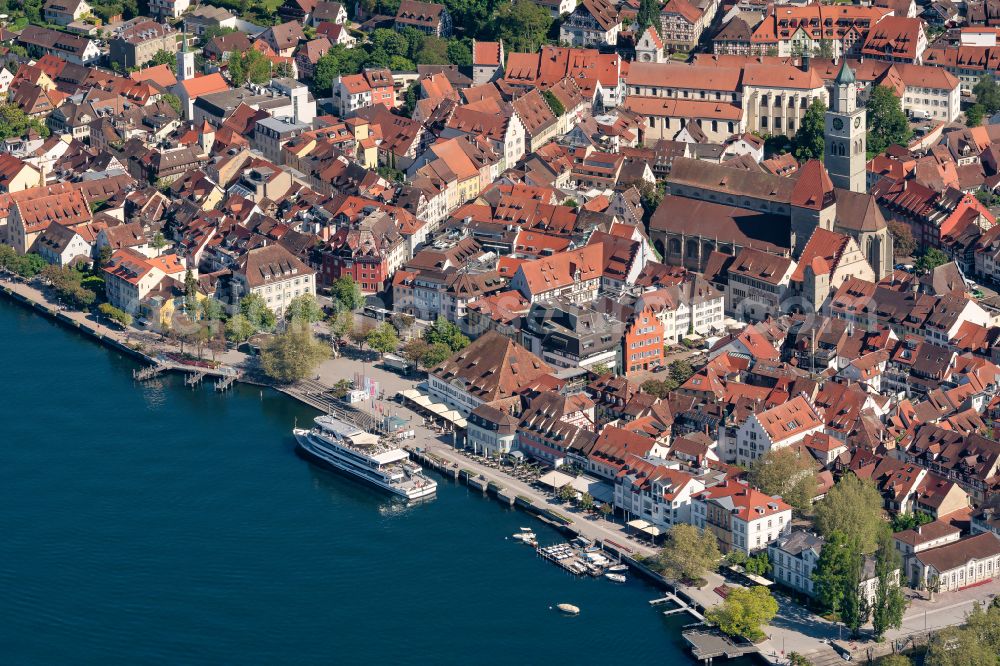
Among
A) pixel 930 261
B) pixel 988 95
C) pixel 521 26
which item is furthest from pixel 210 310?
pixel 988 95

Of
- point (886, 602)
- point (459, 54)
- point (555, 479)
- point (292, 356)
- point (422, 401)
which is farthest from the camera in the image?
point (459, 54)

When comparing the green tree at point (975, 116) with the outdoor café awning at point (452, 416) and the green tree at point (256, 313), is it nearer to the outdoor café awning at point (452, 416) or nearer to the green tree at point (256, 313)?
the outdoor café awning at point (452, 416)

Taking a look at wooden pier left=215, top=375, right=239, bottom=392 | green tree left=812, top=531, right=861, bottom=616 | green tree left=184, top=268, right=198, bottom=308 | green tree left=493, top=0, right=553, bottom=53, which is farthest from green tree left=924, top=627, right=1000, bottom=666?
green tree left=493, top=0, right=553, bottom=53

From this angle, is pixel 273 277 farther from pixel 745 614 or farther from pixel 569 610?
pixel 745 614

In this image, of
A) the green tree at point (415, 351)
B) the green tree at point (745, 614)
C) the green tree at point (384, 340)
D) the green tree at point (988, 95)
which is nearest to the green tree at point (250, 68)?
the green tree at point (384, 340)

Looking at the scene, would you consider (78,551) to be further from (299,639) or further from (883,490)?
(883,490)

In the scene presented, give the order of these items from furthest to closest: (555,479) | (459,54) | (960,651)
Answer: (459,54) < (555,479) < (960,651)
